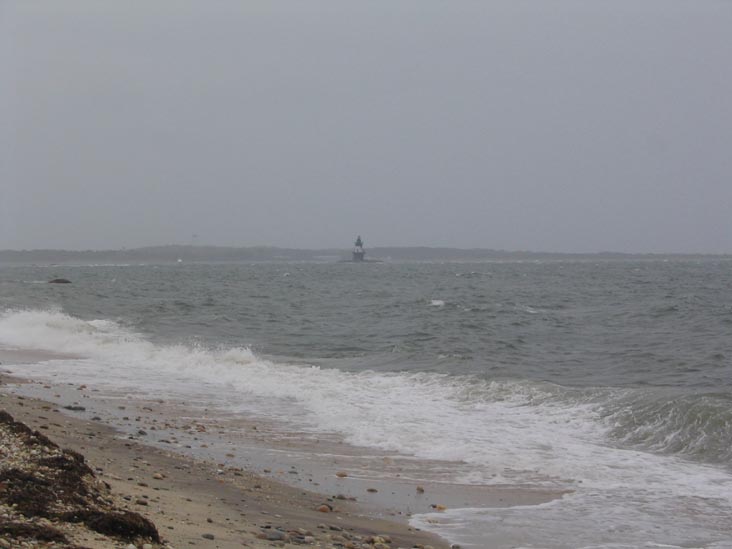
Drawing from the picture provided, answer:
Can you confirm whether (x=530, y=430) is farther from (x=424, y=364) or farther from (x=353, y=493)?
(x=424, y=364)

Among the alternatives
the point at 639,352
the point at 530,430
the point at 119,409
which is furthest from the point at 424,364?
the point at 119,409

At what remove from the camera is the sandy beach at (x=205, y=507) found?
5.61 metres

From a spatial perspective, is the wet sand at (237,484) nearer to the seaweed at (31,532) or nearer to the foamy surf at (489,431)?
the seaweed at (31,532)

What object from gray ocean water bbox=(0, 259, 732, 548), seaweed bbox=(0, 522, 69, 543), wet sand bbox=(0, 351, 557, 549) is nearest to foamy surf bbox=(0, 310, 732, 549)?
gray ocean water bbox=(0, 259, 732, 548)

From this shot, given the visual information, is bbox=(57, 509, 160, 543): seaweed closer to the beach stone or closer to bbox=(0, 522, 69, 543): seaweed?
bbox=(0, 522, 69, 543): seaweed

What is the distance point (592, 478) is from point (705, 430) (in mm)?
3255

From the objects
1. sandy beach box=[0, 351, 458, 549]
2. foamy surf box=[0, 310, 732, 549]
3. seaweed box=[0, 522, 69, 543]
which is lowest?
foamy surf box=[0, 310, 732, 549]

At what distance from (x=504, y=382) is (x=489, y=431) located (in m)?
4.39

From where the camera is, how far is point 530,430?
39.2 feet

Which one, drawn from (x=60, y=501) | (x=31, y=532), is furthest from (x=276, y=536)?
(x=31, y=532)

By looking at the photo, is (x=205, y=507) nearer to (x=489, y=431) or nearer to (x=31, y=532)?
(x=31, y=532)

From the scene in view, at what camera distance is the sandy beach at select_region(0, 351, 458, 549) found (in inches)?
221

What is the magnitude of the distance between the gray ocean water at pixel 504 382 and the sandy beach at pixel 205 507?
38.4 inches

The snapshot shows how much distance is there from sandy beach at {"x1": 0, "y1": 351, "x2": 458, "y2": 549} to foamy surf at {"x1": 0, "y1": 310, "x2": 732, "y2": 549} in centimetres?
84
